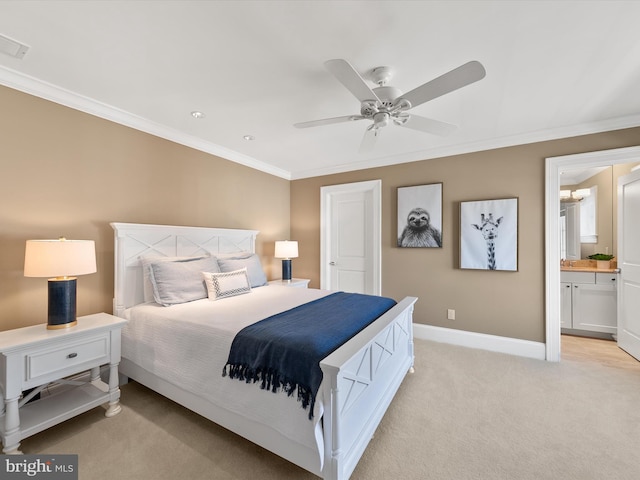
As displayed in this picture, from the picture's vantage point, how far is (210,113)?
2660mm

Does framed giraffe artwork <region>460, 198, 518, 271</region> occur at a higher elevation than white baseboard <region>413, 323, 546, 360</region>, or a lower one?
higher

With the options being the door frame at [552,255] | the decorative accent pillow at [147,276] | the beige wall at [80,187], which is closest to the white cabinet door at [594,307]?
the door frame at [552,255]

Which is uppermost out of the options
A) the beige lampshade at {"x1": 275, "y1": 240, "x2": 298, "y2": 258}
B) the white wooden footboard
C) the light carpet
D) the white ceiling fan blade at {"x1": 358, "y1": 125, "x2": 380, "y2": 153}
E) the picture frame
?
the white ceiling fan blade at {"x1": 358, "y1": 125, "x2": 380, "y2": 153}

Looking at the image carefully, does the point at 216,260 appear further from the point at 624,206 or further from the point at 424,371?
the point at 624,206

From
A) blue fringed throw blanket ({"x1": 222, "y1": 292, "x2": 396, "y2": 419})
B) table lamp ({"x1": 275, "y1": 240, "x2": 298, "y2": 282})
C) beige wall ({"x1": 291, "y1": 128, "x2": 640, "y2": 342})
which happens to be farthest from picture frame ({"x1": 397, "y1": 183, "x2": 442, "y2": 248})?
blue fringed throw blanket ({"x1": 222, "y1": 292, "x2": 396, "y2": 419})

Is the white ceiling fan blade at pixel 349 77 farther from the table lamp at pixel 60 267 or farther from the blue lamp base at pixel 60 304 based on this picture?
the blue lamp base at pixel 60 304

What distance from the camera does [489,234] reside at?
3342mm

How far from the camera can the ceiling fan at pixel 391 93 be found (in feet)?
4.86

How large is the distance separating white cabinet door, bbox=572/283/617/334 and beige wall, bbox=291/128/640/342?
131 centimetres

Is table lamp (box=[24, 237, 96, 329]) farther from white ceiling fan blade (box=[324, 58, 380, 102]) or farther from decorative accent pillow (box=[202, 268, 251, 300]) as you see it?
white ceiling fan blade (box=[324, 58, 380, 102])

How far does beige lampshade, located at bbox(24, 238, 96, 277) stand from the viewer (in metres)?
1.85

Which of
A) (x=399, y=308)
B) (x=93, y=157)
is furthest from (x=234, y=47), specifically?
(x=399, y=308)

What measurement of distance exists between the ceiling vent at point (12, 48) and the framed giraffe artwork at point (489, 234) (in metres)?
4.15

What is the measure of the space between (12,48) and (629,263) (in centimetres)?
588
